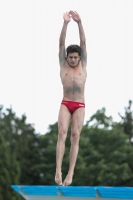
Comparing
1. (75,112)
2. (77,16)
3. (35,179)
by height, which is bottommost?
(35,179)

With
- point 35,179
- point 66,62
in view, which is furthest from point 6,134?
point 66,62

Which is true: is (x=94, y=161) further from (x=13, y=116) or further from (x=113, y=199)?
(x=113, y=199)

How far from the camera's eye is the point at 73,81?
53.6 ft

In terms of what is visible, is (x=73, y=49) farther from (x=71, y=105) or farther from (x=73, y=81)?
(x=71, y=105)

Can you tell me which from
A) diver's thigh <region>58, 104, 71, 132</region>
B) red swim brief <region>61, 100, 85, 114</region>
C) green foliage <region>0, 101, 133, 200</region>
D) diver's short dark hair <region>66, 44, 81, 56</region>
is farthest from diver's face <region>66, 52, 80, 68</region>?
green foliage <region>0, 101, 133, 200</region>

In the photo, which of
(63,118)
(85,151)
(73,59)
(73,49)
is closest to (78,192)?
(63,118)

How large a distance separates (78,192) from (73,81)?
2516mm

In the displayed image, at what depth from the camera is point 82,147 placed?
6919 cm

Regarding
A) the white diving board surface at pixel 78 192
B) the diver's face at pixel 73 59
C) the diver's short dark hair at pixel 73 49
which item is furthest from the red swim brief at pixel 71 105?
the white diving board surface at pixel 78 192

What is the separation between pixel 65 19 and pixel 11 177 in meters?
40.0

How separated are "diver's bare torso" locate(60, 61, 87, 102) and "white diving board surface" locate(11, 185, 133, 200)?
203 centimetres

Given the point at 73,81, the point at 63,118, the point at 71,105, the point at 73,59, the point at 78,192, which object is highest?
the point at 73,59

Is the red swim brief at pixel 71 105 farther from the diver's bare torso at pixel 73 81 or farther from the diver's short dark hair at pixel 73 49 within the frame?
the diver's short dark hair at pixel 73 49

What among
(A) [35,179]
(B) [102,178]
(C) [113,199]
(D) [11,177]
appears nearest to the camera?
(C) [113,199]
